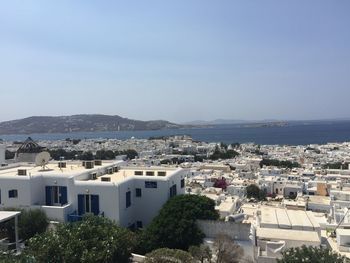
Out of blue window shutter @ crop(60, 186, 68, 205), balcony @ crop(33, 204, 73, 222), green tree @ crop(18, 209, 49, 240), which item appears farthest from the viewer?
blue window shutter @ crop(60, 186, 68, 205)

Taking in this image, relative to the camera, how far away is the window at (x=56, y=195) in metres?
20.7

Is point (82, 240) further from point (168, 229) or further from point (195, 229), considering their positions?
point (195, 229)

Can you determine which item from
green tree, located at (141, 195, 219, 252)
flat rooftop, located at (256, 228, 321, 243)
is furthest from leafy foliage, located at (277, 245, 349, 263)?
flat rooftop, located at (256, 228, 321, 243)

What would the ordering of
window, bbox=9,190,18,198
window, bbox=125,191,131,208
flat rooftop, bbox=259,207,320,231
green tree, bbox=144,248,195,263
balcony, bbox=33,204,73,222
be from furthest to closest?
flat rooftop, bbox=259,207,320,231 < window, bbox=125,191,131,208 < window, bbox=9,190,18,198 < balcony, bbox=33,204,73,222 < green tree, bbox=144,248,195,263

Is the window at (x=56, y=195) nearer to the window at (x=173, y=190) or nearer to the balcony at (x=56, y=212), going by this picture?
the balcony at (x=56, y=212)

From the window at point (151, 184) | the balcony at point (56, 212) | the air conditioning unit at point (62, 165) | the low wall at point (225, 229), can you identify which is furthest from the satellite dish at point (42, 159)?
the low wall at point (225, 229)

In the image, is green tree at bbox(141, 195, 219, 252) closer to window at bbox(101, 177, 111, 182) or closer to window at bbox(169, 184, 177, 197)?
window at bbox(169, 184, 177, 197)

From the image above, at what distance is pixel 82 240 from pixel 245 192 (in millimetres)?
32012

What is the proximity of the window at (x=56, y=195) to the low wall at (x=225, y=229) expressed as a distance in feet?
22.7

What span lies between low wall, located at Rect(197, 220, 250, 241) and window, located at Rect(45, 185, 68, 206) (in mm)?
6907

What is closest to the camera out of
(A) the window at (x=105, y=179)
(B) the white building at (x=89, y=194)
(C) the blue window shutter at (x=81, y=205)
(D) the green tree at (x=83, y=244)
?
(D) the green tree at (x=83, y=244)

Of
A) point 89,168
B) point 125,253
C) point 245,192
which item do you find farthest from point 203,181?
point 125,253

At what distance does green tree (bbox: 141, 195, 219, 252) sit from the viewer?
711 inches

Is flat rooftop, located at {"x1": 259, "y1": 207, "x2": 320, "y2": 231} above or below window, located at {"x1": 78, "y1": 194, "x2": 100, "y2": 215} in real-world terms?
below
